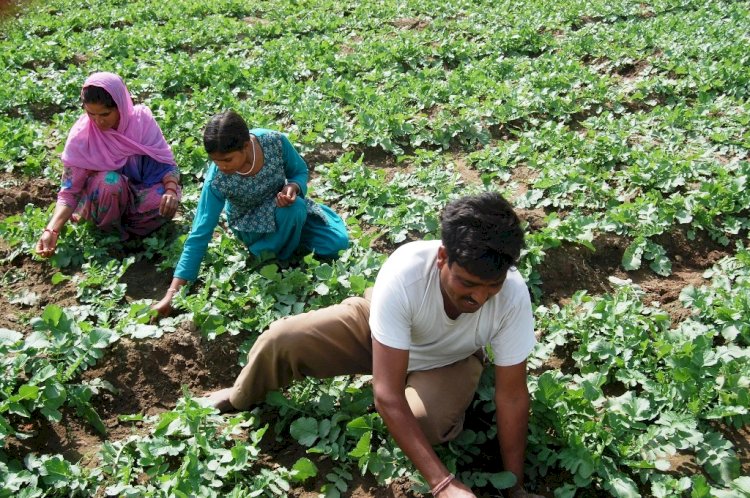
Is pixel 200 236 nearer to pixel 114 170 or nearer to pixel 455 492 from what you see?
pixel 114 170

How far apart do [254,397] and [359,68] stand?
204 inches

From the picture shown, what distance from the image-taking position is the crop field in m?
2.55

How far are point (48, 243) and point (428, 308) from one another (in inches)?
95.2

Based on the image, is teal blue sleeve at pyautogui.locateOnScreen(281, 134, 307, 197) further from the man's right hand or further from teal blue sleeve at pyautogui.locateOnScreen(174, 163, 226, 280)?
the man's right hand

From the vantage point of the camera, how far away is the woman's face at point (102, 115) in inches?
149

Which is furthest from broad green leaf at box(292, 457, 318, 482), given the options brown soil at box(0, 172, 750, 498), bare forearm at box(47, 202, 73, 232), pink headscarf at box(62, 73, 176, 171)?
pink headscarf at box(62, 73, 176, 171)

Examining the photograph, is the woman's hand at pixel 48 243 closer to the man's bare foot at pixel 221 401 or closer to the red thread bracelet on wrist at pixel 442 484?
the man's bare foot at pixel 221 401

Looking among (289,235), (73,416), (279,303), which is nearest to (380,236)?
(289,235)

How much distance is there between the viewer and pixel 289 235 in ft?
12.3

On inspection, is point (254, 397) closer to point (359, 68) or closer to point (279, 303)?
point (279, 303)

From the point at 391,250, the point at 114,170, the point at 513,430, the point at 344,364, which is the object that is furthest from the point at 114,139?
the point at 513,430

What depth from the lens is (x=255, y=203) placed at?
362cm

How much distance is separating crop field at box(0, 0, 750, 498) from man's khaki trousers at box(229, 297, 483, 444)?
154 mm

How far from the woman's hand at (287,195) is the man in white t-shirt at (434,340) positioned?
1.01 m
